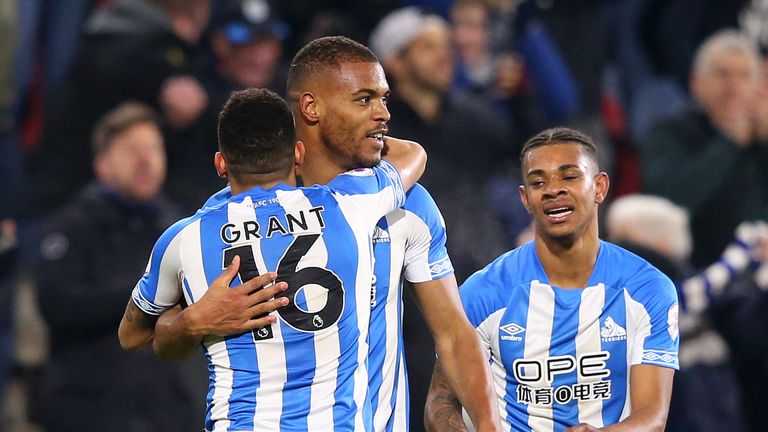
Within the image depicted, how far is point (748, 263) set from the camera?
26.0ft

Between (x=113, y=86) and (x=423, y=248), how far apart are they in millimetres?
3664

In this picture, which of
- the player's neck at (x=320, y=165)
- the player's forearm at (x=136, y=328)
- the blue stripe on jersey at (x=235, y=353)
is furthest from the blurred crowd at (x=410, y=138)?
the blue stripe on jersey at (x=235, y=353)

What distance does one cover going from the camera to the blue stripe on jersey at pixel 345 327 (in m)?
3.68

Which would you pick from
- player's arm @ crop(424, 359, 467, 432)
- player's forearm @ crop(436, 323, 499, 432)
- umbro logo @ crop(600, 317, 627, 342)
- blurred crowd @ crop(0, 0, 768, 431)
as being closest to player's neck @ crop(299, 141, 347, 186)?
player's forearm @ crop(436, 323, 499, 432)

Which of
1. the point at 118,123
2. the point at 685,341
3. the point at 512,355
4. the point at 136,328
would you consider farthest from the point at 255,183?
the point at 685,341

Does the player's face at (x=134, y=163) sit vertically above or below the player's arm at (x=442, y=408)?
above

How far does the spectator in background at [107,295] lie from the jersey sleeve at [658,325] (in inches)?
119

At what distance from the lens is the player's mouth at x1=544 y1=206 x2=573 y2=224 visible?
4395mm

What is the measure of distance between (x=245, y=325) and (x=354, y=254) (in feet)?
1.20

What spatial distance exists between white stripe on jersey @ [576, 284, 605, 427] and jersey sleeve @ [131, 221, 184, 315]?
4.57 ft

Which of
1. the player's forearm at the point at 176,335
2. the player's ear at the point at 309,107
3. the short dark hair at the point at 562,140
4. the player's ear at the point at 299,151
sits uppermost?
the player's ear at the point at 309,107

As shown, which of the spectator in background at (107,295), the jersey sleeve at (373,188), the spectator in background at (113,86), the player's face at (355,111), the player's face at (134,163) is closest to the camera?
the jersey sleeve at (373,188)

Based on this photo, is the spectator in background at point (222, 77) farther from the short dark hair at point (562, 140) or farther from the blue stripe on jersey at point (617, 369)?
the blue stripe on jersey at point (617, 369)

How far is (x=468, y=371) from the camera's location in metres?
4.09
